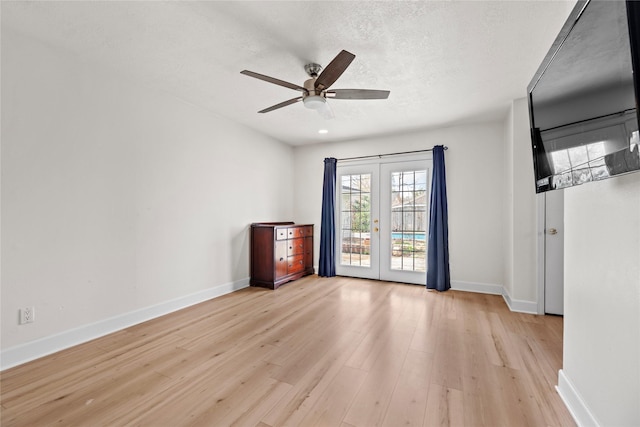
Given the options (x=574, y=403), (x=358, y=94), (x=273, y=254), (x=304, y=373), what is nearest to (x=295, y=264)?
(x=273, y=254)

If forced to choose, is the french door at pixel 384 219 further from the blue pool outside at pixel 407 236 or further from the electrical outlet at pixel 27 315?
the electrical outlet at pixel 27 315

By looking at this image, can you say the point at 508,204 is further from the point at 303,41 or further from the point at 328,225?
the point at 303,41

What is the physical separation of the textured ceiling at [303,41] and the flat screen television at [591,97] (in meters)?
0.85

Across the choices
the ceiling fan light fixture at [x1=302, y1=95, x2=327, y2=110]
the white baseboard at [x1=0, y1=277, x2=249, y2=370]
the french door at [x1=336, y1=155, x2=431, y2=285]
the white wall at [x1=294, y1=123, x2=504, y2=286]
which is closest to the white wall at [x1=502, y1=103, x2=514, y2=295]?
the white wall at [x1=294, y1=123, x2=504, y2=286]

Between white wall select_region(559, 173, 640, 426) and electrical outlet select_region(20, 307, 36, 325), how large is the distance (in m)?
3.69

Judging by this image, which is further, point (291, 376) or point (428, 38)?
point (428, 38)

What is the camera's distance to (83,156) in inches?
96.8

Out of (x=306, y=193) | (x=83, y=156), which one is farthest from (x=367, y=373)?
(x=306, y=193)

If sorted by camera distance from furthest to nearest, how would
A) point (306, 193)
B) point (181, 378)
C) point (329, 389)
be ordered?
point (306, 193)
point (181, 378)
point (329, 389)

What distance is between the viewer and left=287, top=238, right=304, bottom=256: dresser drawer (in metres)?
4.54

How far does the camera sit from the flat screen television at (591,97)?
0.88m

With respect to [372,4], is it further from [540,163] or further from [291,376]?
[291,376]

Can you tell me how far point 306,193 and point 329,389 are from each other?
3975 millimetres

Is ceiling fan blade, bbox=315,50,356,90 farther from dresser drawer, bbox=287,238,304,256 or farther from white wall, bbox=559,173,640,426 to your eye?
dresser drawer, bbox=287,238,304,256
